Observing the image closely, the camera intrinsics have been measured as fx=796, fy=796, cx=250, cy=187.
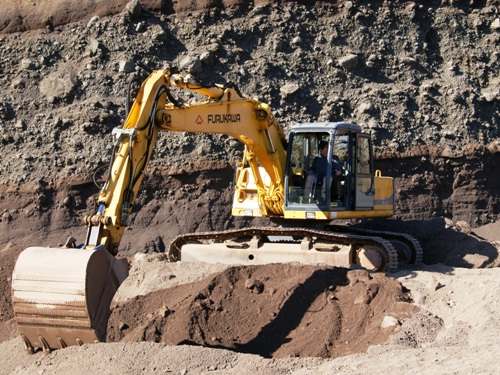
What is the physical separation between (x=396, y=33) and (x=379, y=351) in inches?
561

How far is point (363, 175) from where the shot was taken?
13.7 meters

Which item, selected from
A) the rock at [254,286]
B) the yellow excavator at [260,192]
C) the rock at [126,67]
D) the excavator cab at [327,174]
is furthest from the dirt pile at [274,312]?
the rock at [126,67]

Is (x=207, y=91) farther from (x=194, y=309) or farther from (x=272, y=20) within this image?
(x=272, y=20)

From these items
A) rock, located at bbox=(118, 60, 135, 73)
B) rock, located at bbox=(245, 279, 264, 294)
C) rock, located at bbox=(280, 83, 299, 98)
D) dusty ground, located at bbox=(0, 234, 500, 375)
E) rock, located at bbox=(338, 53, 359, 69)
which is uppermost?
rock, located at bbox=(338, 53, 359, 69)

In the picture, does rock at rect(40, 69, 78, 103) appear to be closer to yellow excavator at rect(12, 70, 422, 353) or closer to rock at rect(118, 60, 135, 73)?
rock at rect(118, 60, 135, 73)

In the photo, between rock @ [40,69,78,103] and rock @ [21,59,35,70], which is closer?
rock @ [40,69,78,103]

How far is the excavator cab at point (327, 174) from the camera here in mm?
13016

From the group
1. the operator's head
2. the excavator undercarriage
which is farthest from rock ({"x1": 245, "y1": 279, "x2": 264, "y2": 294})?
the operator's head

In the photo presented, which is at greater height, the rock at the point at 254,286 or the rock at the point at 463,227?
the rock at the point at 463,227

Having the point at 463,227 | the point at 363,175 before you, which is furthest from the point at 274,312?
the point at 463,227

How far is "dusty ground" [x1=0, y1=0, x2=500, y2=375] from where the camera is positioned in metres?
12.4

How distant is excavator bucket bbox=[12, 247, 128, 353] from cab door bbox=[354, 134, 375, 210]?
5.97 metres

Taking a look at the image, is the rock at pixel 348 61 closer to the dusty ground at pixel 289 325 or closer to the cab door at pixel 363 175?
the cab door at pixel 363 175

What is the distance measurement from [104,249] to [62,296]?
0.73m
